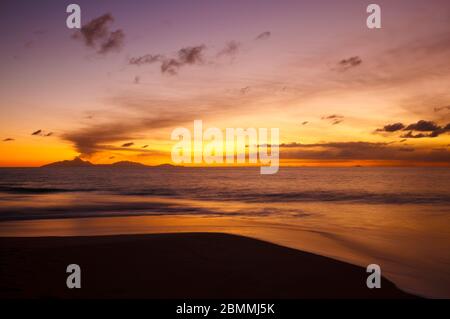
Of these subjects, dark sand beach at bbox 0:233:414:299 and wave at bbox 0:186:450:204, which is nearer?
dark sand beach at bbox 0:233:414:299

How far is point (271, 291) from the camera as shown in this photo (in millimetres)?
8070

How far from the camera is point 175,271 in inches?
368

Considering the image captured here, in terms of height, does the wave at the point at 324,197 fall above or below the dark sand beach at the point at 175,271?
above

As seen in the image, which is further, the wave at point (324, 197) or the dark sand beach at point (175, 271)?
the wave at point (324, 197)

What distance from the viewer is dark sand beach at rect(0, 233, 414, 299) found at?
7.95m

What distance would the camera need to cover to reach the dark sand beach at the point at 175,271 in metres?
7.95

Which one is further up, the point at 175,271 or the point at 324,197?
the point at 324,197

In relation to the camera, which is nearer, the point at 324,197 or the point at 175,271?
the point at 175,271

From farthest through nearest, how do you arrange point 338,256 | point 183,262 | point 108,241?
point 108,241 < point 338,256 < point 183,262

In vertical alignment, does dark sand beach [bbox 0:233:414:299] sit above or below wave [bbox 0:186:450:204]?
below

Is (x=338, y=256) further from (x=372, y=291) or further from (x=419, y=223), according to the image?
(x=419, y=223)
